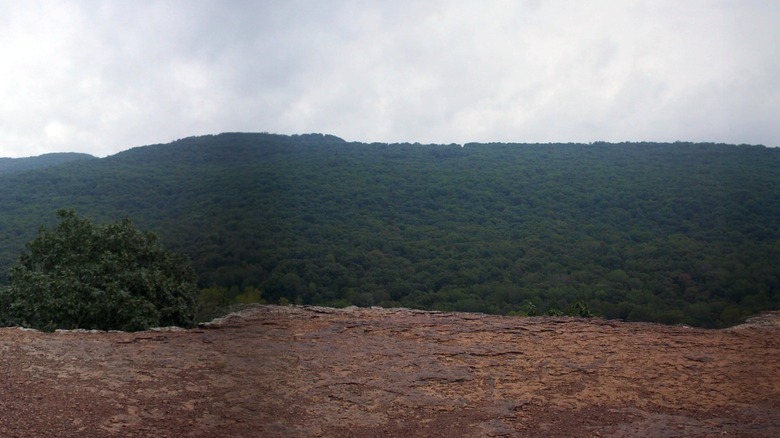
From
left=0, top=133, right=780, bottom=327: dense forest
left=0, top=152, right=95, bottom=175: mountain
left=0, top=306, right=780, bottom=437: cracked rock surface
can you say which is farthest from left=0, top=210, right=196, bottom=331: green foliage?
left=0, top=152, right=95, bottom=175: mountain

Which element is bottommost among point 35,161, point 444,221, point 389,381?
point 389,381

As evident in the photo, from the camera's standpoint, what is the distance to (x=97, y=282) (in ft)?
34.1

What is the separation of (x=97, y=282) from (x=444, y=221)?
27170 mm

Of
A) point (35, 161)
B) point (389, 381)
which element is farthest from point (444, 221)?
point (35, 161)

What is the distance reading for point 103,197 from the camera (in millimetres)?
32344

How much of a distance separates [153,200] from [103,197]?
535 centimetres

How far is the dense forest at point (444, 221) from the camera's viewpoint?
1891 centimetres

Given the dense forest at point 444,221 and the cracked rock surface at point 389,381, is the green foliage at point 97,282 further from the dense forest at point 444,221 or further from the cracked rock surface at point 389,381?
the dense forest at point 444,221

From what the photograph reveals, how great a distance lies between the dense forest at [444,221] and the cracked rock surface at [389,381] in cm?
551

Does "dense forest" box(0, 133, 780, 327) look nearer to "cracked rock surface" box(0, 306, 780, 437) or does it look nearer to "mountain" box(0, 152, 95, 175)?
"mountain" box(0, 152, 95, 175)

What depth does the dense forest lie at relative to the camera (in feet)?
62.0

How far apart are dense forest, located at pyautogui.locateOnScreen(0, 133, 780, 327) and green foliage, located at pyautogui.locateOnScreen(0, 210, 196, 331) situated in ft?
7.03

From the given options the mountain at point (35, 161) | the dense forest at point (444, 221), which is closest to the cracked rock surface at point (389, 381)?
the dense forest at point (444, 221)

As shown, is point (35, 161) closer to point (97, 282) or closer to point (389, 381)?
point (97, 282)
